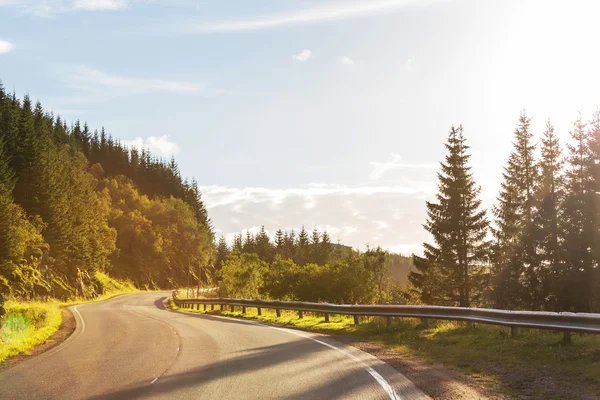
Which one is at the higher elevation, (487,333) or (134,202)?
(134,202)

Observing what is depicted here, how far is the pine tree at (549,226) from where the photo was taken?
4188cm

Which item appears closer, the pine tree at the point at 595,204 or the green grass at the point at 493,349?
the green grass at the point at 493,349

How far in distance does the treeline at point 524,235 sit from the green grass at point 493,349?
2556 cm

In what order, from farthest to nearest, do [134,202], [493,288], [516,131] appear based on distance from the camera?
[134,202] → [516,131] → [493,288]

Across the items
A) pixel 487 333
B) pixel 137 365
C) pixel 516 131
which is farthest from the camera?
pixel 516 131

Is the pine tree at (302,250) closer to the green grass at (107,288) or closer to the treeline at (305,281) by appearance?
the green grass at (107,288)

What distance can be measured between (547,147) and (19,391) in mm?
46805

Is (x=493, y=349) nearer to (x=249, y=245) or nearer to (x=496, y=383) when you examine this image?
(x=496, y=383)

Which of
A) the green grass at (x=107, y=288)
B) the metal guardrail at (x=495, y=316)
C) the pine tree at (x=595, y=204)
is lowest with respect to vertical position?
the green grass at (x=107, y=288)

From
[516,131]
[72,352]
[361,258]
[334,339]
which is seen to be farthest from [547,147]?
[72,352]

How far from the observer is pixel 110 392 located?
9305mm

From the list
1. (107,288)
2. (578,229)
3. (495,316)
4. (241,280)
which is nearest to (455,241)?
(578,229)

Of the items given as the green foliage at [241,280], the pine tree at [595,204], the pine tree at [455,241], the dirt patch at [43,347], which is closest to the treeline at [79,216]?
the green foliage at [241,280]

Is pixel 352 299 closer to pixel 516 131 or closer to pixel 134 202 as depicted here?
pixel 516 131
